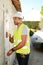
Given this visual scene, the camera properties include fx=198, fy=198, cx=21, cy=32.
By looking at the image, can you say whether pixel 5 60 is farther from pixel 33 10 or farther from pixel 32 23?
pixel 33 10

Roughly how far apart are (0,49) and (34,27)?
3039 centimetres

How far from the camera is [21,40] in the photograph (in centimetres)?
402

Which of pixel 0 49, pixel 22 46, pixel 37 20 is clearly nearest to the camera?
pixel 22 46

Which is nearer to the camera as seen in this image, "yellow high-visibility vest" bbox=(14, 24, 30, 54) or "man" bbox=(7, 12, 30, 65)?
"man" bbox=(7, 12, 30, 65)

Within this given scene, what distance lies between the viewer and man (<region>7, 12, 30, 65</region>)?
13.0 ft

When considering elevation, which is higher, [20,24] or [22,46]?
[20,24]

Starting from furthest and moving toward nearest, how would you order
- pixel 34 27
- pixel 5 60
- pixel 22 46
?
pixel 34 27 < pixel 5 60 < pixel 22 46

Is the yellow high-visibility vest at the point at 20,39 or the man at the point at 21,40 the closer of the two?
the man at the point at 21,40

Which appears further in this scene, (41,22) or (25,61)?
(41,22)

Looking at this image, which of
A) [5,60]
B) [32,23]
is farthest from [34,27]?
[5,60]

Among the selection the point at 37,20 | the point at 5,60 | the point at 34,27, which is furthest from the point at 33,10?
the point at 5,60

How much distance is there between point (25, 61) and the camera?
427cm

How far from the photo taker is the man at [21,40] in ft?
13.0

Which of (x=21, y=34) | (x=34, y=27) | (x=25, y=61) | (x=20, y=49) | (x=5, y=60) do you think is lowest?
(x=34, y=27)
